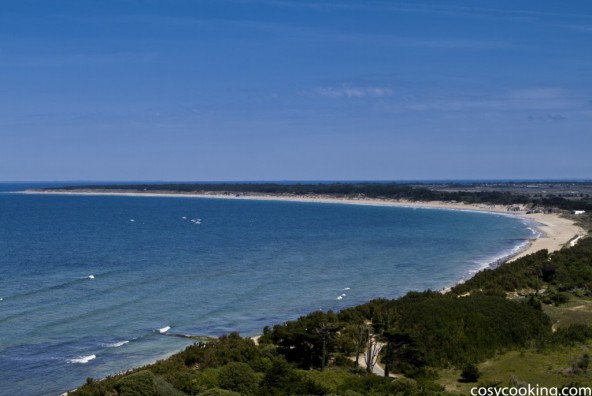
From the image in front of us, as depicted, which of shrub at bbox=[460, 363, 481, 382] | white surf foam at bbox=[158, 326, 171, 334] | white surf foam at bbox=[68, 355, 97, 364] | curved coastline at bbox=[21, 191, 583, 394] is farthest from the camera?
curved coastline at bbox=[21, 191, 583, 394]

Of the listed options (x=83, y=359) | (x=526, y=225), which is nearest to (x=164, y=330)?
(x=83, y=359)

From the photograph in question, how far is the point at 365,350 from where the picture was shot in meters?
27.7

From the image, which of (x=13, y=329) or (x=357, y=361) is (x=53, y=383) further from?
(x=357, y=361)

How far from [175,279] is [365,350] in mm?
27477

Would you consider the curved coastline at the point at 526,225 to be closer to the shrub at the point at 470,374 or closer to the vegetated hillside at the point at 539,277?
the vegetated hillside at the point at 539,277

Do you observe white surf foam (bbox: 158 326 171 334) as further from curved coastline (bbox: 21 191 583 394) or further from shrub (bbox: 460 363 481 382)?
shrub (bbox: 460 363 481 382)

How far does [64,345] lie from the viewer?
1230 inches

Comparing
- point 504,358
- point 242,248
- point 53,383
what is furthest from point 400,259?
point 53,383

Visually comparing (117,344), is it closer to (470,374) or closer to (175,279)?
(470,374)

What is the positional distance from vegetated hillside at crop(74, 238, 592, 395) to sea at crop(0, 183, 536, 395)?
535cm

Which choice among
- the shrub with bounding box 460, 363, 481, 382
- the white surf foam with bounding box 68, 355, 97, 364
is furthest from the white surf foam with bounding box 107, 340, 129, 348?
the shrub with bounding box 460, 363, 481, 382

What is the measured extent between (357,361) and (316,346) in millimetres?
1791

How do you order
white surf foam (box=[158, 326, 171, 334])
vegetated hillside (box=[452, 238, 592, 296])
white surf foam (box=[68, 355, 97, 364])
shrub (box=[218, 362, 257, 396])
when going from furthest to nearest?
1. vegetated hillside (box=[452, 238, 592, 296])
2. white surf foam (box=[158, 326, 171, 334])
3. white surf foam (box=[68, 355, 97, 364])
4. shrub (box=[218, 362, 257, 396])

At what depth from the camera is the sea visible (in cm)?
3083
